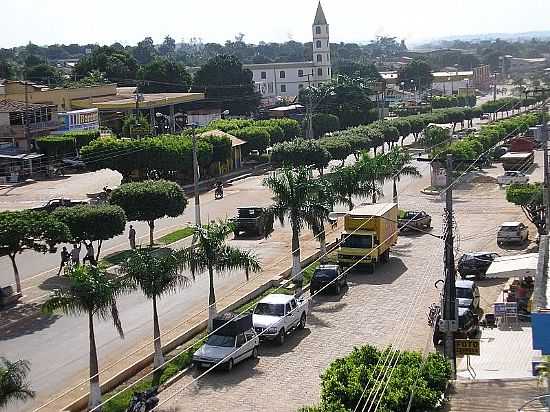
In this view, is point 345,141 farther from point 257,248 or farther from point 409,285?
point 409,285

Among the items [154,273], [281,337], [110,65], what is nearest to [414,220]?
[281,337]

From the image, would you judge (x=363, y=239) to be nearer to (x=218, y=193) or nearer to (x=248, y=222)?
(x=248, y=222)

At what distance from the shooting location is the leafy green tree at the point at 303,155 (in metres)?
50.9

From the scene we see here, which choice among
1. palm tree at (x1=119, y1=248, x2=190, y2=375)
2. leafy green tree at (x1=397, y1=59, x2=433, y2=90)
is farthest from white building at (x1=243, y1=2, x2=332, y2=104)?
palm tree at (x1=119, y1=248, x2=190, y2=375)

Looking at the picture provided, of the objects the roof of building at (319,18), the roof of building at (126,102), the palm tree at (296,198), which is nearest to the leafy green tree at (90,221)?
the palm tree at (296,198)

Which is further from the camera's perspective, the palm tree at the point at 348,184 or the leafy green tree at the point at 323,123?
the leafy green tree at the point at 323,123

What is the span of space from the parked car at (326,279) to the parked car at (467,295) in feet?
13.9

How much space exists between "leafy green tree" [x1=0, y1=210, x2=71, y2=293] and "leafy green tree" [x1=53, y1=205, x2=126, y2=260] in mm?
1511

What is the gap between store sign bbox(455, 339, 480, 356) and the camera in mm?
19094

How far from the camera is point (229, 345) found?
2145 centimetres

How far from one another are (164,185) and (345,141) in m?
23.3

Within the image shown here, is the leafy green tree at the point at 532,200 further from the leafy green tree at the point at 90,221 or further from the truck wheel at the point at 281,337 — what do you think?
the leafy green tree at the point at 90,221

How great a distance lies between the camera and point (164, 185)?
35.2 metres

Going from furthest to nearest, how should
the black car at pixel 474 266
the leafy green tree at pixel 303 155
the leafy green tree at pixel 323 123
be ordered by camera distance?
the leafy green tree at pixel 323 123 < the leafy green tree at pixel 303 155 < the black car at pixel 474 266
